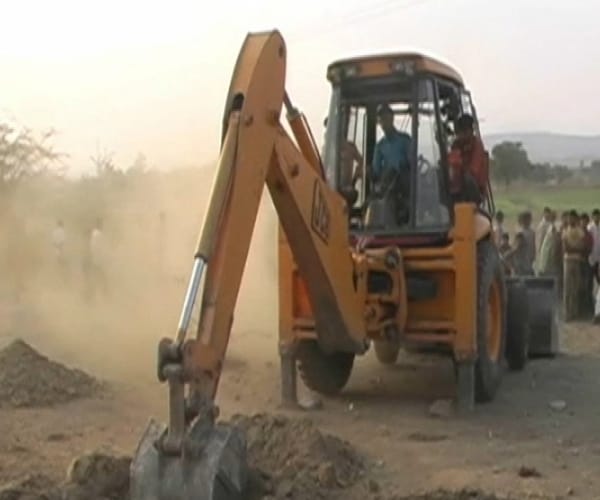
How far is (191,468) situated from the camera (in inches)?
262

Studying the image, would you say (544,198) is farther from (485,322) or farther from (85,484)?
(85,484)

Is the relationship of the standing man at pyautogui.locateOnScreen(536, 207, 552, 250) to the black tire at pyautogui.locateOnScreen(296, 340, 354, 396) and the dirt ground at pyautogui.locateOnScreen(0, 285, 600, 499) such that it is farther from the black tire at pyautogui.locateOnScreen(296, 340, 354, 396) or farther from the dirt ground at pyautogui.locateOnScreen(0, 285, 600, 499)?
the black tire at pyautogui.locateOnScreen(296, 340, 354, 396)

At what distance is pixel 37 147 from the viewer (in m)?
30.5

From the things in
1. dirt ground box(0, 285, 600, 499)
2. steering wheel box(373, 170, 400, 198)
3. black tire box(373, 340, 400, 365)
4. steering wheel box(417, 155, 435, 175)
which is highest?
steering wheel box(417, 155, 435, 175)

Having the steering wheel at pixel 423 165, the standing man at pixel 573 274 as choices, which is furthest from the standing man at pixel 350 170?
the standing man at pixel 573 274

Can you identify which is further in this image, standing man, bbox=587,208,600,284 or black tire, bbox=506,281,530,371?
standing man, bbox=587,208,600,284

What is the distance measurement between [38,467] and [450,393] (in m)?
4.40

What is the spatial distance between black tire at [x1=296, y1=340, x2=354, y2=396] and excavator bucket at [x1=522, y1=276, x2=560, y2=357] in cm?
323

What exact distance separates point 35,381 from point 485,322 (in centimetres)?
408

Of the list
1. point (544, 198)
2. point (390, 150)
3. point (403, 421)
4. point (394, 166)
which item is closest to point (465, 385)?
point (403, 421)

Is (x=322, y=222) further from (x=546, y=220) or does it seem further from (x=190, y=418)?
(x=546, y=220)

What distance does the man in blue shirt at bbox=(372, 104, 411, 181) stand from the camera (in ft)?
36.2

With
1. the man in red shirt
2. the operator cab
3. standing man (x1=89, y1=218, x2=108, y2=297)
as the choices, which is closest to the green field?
standing man (x1=89, y1=218, x2=108, y2=297)

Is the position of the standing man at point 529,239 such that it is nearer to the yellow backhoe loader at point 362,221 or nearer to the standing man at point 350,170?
the yellow backhoe loader at point 362,221
